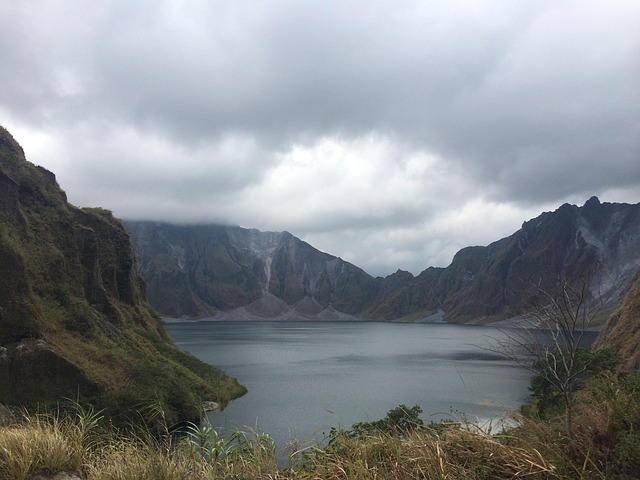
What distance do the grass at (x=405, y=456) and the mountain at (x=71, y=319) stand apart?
92.4 ft

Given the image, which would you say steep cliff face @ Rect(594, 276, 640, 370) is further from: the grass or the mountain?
the grass

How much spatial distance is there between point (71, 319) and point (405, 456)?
182ft

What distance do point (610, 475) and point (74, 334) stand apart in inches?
2200

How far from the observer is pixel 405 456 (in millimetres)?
6645

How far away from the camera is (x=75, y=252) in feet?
215

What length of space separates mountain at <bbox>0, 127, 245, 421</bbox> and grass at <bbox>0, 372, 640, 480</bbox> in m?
28.1

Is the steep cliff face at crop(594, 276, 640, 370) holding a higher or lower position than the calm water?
higher

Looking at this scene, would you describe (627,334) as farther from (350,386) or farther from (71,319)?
(71,319)

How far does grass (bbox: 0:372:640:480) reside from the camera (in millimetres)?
5996

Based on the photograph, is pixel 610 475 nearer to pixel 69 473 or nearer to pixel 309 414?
pixel 69 473

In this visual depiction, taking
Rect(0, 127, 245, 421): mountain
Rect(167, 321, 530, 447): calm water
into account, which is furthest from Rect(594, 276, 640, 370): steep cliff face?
Rect(0, 127, 245, 421): mountain

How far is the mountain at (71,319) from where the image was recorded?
43.6 m

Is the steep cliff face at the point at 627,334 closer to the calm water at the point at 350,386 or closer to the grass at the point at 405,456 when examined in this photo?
the calm water at the point at 350,386

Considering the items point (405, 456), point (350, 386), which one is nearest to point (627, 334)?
point (350, 386)
